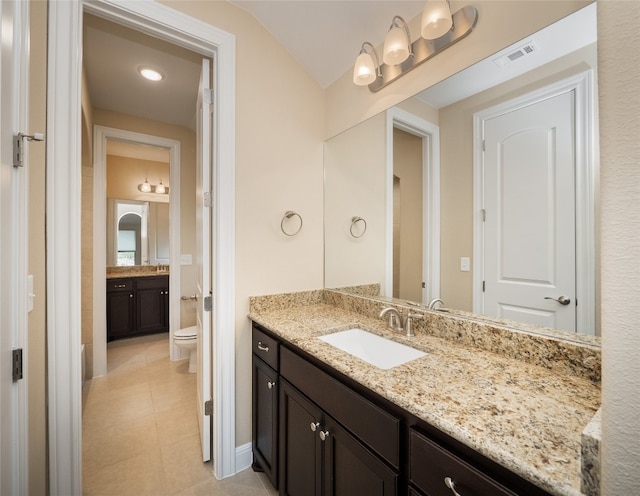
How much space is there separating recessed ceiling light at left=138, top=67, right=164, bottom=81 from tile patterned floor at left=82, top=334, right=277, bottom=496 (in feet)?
8.70

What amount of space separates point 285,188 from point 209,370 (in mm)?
1190

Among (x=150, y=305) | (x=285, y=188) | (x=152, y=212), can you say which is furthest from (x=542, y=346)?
(x=152, y=212)

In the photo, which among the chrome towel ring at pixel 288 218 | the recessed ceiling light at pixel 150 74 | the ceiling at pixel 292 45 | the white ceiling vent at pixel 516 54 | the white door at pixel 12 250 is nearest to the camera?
the white door at pixel 12 250

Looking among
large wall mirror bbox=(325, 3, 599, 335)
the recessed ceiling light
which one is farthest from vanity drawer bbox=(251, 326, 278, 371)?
the recessed ceiling light

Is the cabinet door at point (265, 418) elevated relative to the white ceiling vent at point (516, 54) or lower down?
Result: lower down

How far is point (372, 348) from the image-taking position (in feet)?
4.49

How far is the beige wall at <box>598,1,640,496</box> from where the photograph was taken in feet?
1.32

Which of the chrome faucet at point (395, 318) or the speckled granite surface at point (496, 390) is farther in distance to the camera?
the chrome faucet at point (395, 318)

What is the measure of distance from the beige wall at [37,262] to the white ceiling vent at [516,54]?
1799mm

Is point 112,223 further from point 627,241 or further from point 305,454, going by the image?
point 627,241

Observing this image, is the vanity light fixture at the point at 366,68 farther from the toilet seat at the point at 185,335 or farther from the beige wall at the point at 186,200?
the toilet seat at the point at 185,335

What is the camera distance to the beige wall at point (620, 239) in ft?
1.32

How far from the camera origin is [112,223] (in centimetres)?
441

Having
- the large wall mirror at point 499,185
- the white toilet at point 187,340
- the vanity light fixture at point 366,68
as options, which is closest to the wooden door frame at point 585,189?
the large wall mirror at point 499,185
